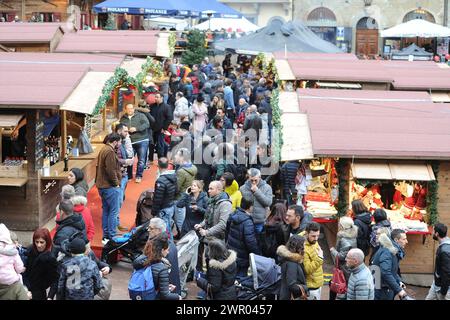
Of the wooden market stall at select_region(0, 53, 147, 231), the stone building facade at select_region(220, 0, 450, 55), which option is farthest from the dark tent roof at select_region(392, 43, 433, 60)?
the wooden market stall at select_region(0, 53, 147, 231)

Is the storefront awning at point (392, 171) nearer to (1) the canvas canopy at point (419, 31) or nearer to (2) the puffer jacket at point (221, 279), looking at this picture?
(2) the puffer jacket at point (221, 279)

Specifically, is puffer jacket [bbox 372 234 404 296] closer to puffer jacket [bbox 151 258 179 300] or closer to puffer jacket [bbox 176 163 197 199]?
puffer jacket [bbox 151 258 179 300]

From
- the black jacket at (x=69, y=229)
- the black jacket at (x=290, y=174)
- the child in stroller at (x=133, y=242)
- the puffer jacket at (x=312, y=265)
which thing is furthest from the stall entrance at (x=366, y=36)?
the black jacket at (x=69, y=229)

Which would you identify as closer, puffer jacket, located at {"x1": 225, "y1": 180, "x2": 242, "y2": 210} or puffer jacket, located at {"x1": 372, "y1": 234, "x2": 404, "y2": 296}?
puffer jacket, located at {"x1": 372, "y1": 234, "x2": 404, "y2": 296}

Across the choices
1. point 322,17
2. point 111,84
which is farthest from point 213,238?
point 322,17

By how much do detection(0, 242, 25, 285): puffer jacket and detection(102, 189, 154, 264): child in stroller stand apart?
2985 millimetres

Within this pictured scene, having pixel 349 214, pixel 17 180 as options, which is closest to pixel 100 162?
pixel 17 180

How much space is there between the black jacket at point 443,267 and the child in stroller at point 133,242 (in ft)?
12.4

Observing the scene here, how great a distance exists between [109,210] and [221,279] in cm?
400

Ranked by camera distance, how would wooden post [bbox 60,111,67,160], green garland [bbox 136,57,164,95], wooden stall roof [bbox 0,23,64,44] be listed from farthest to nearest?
wooden stall roof [bbox 0,23,64,44]
green garland [bbox 136,57,164,95]
wooden post [bbox 60,111,67,160]

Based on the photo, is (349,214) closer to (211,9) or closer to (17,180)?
(17,180)

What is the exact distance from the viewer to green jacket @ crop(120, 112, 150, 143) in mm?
16172

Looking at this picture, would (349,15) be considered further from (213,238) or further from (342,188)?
(213,238)
